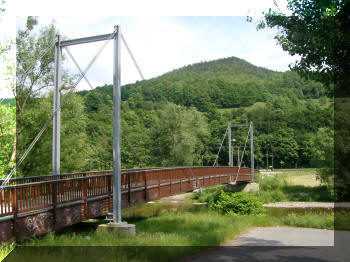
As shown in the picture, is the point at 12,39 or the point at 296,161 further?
the point at 296,161

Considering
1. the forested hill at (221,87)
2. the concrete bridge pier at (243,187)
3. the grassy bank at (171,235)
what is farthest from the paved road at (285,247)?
the forested hill at (221,87)

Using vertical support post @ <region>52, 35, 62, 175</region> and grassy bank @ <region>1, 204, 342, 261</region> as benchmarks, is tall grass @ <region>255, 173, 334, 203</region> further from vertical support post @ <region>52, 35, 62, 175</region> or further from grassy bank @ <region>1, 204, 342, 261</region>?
vertical support post @ <region>52, 35, 62, 175</region>

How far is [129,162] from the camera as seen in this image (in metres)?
48.7

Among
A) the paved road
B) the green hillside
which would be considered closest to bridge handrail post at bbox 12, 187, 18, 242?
the paved road

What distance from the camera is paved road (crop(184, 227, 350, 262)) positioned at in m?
8.19

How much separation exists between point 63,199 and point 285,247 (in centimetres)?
556

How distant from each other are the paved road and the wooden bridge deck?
3529mm

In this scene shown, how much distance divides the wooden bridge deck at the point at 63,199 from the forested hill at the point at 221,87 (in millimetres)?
50382

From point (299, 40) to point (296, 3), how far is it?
65cm

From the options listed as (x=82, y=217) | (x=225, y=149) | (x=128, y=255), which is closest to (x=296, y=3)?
(x=128, y=255)

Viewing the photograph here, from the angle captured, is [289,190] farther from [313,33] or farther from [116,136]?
[313,33]

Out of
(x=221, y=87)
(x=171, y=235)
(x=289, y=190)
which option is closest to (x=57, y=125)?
(x=171, y=235)

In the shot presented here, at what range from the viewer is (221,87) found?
337ft

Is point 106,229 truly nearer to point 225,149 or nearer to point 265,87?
point 225,149
